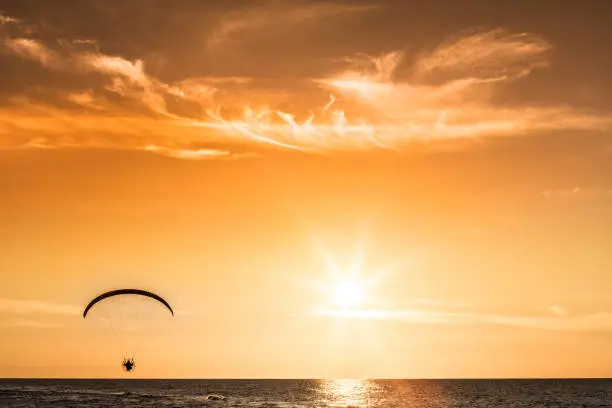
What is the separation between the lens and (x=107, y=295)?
2514 inches

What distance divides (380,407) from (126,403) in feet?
143

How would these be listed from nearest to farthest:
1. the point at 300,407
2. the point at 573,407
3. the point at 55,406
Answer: the point at 55,406, the point at 300,407, the point at 573,407

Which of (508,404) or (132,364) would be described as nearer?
(132,364)

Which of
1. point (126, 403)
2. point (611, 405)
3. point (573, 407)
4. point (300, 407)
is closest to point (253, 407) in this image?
point (300, 407)

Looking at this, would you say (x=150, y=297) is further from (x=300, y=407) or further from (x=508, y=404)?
(x=508, y=404)

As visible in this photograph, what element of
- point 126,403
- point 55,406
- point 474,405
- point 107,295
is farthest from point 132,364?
point 474,405

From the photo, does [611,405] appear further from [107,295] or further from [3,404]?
[107,295]

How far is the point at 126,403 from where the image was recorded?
139250mm

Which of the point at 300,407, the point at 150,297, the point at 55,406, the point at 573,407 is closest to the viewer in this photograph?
the point at 150,297

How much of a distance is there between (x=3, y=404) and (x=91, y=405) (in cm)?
1338

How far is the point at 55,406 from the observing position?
127 metres

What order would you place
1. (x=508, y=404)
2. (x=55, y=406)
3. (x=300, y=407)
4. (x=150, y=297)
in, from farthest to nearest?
(x=508, y=404), (x=300, y=407), (x=55, y=406), (x=150, y=297)

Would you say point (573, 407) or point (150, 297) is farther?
point (573, 407)

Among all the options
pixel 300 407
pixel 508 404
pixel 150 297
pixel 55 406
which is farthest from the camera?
pixel 508 404
